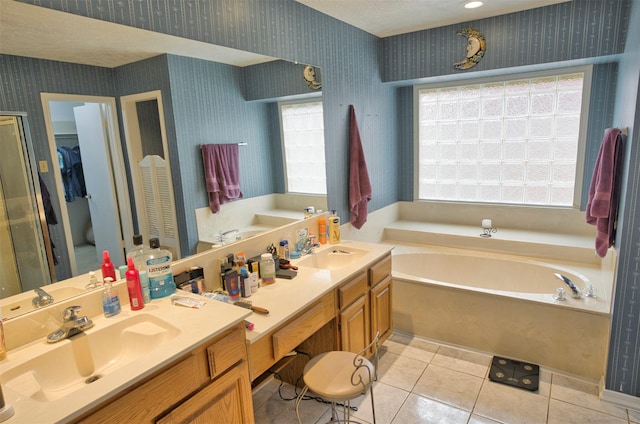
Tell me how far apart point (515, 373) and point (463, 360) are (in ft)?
1.10

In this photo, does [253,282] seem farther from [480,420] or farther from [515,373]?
[515,373]

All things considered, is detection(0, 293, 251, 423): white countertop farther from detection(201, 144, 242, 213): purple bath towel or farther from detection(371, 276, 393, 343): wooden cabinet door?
detection(371, 276, 393, 343): wooden cabinet door

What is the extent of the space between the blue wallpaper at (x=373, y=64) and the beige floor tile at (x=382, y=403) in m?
1.24

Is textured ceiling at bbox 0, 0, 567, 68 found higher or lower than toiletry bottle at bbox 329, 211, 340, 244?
higher

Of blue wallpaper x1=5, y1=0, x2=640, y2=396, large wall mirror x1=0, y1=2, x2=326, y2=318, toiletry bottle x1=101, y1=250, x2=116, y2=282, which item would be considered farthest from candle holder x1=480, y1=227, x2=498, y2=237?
toiletry bottle x1=101, y1=250, x2=116, y2=282

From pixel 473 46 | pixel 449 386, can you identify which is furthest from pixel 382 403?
pixel 473 46

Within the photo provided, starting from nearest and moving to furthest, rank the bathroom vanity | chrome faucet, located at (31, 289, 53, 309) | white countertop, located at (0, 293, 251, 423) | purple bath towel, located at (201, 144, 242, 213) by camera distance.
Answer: white countertop, located at (0, 293, 251, 423) < the bathroom vanity < chrome faucet, located at (31, 289, 53, 309) < purple bath towel, located at (201, 144, 242, 213)

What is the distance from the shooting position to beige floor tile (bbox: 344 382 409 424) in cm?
216

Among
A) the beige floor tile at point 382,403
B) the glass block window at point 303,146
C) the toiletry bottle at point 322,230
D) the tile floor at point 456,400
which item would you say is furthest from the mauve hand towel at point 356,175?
the beige floor tile at point 382,403

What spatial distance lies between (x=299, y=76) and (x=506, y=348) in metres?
2.41

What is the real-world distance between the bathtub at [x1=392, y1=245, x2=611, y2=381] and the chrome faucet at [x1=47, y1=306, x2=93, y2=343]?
7.15 ft

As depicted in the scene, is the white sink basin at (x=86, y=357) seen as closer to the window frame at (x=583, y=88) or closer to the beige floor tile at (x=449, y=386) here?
the beige floor tile at (x=449, y=386)

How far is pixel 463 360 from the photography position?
2.70 metres

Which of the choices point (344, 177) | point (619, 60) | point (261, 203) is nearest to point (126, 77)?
point (261, 203)
